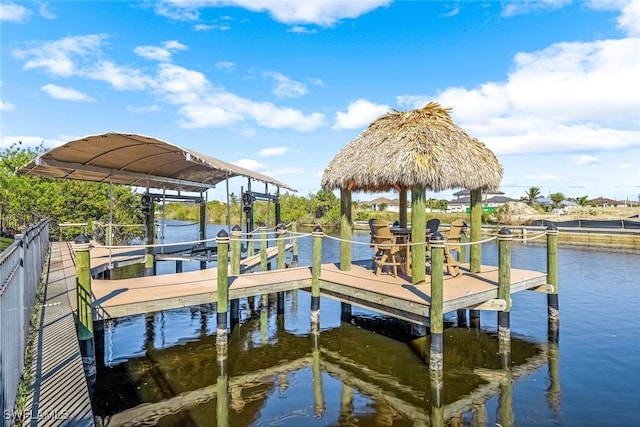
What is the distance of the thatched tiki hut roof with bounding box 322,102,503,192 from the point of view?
7.09 metres

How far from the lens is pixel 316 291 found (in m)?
7.98

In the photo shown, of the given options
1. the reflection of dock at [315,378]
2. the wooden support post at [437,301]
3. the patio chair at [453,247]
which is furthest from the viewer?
the patio chair at [453,247]

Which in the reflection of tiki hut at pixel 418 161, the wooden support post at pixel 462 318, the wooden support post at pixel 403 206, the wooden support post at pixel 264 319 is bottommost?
the wooden support post at pixel 264 319

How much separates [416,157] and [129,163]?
7008 mm

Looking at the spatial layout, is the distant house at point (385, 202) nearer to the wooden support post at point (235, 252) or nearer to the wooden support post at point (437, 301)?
the wooden support post at point (235, 252)

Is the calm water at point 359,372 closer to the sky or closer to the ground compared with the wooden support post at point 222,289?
closer to the ground

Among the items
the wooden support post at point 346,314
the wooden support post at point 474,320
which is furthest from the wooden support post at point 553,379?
the wooden support post at point 346,314

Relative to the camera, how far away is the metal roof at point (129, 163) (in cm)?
772

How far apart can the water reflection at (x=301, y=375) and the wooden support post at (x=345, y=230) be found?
1.58 m

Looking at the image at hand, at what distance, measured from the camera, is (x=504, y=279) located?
22.6ft

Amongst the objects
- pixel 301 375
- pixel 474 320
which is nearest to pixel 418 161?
pixel 301 375

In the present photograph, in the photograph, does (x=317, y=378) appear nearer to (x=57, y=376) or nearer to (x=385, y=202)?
(x=57, y=376)

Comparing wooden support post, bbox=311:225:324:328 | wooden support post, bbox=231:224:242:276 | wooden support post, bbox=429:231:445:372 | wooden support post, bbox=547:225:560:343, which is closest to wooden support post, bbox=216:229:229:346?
wooden support post, bbox=231:224:242:276

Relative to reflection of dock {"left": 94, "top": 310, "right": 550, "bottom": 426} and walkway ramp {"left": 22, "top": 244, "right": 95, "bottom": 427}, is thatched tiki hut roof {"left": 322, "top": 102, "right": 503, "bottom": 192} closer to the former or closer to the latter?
reflection of dock {"left": 94, "top": 310, "right": 550, "bottom": 426}
